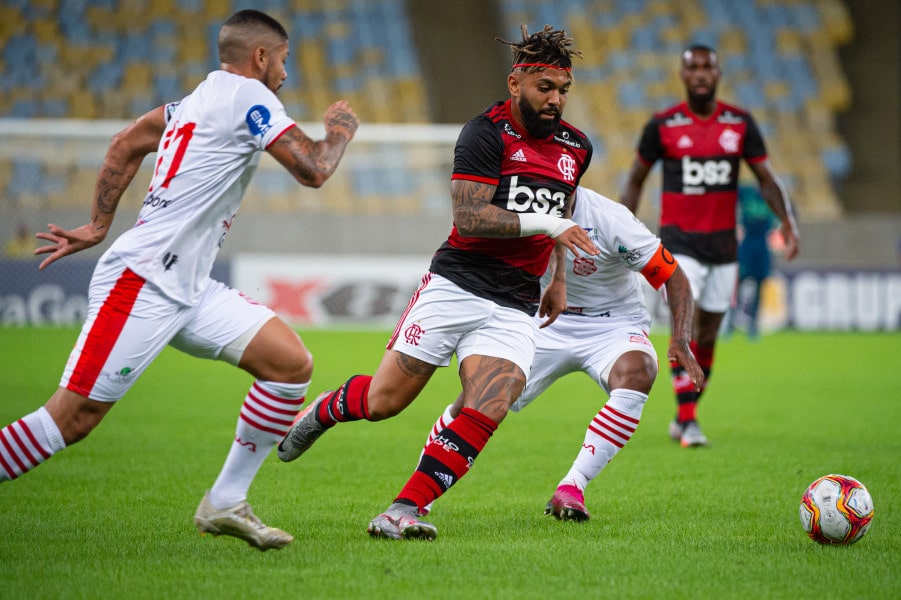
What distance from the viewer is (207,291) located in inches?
193

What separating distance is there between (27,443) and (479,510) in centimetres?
234

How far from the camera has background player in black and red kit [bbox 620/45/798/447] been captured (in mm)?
8711

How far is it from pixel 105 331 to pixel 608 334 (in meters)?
2.82

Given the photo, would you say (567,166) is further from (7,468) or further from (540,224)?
(7,468)

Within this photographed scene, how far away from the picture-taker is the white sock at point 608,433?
19.5ft

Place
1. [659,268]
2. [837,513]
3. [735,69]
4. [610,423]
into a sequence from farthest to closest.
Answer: [735,69], [610,423], [659,268], [837,513]

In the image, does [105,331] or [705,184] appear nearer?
[105,331]

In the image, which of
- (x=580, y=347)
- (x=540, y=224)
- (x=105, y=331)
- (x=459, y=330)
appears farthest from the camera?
(x=580, y=347)

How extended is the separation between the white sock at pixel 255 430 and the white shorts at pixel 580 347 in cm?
173

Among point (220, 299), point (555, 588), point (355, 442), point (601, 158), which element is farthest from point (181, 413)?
point (601, 158)

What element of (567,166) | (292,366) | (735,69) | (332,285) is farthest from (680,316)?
(735,69)

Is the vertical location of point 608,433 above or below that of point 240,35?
below

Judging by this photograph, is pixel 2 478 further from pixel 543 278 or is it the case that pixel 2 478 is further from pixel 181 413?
pixel 181 413

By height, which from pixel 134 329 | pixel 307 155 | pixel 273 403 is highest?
pixel 307 155
